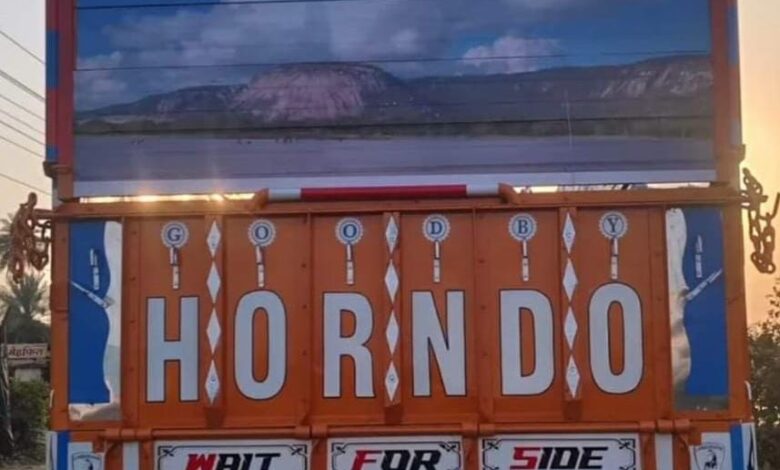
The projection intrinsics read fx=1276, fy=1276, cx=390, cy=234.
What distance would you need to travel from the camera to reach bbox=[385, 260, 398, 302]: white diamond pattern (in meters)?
4.77

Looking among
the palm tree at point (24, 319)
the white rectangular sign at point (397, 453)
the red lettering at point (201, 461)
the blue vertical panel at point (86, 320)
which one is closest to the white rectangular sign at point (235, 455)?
the red lettering at point (201, 461)

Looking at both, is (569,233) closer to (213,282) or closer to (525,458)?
(525,458)

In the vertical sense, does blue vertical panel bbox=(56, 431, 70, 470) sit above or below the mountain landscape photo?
below

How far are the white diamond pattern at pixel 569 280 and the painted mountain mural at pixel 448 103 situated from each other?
0.53 metres

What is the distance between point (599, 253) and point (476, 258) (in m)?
0.46

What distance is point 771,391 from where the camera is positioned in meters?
16.4

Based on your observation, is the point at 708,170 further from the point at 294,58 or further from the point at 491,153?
the point at 294,58

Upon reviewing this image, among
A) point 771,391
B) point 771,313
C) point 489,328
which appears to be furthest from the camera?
point 771,313

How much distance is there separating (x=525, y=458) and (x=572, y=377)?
34 cm

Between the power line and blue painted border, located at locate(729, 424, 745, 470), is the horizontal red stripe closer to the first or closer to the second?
the power line

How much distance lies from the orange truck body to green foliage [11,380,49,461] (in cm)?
2742

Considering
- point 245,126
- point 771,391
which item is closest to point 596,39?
point 245,126

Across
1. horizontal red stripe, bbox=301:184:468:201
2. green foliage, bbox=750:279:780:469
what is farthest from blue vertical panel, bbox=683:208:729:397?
green foliage, bbox=750:279:780:469

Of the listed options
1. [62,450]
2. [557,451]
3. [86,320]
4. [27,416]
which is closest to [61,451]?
[62,450]
